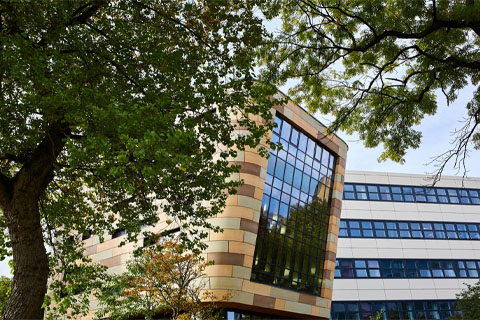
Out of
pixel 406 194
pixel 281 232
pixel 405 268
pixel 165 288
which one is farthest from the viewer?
pixel 406 194

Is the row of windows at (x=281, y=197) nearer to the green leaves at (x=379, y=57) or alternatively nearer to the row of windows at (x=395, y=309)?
the green leaves at (x=379, y=57)

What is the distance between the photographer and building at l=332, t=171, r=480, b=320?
3641cm

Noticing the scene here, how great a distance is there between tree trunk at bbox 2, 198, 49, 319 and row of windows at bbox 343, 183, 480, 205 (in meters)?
35.1

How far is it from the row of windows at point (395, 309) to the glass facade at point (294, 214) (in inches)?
491

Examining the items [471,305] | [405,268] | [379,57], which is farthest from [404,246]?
[379,57]

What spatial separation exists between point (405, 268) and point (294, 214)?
2030cm

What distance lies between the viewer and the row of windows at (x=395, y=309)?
35.6 m

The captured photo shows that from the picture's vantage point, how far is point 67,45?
9961 millimetres

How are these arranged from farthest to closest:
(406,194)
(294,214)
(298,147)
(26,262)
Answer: (406,194) → (298,147) → (294,214) → (26,262)

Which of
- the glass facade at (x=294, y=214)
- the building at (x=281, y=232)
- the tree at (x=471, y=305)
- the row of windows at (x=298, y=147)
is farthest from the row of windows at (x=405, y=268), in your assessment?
the tree at (x=471, y=305)

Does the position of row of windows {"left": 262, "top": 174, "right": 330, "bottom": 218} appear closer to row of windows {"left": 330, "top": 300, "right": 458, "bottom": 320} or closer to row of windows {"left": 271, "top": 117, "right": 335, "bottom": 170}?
row of windows {"left": 271, "top": 117, "right": 335, "bottom": 170}

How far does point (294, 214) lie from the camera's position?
79.7 feet

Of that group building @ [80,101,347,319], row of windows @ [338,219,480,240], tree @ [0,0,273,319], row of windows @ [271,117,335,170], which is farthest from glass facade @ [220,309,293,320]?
row of windows @ [338,219,480,240]

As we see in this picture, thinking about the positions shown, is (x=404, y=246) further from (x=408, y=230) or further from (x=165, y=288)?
(x=165, y=288)
